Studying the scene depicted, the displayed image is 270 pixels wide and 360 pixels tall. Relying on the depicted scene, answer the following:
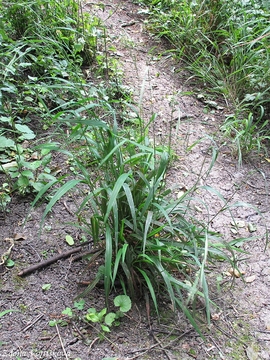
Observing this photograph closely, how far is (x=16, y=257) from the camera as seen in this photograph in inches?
71.1

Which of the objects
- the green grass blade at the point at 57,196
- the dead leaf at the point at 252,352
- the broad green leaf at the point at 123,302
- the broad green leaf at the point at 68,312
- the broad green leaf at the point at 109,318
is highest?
the green grass blade at the point at 57,196

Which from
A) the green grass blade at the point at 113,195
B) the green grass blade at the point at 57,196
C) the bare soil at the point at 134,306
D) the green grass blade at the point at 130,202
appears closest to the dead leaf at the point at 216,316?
the bare soil at the point at 134,306

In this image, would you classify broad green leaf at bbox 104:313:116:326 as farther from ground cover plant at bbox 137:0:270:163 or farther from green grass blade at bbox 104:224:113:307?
ground cover plant at bbox 137:0:270:163

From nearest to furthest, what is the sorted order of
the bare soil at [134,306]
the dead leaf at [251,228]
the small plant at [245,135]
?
1. the bare soil at [134,306]
2. the dead leaf at [251,228]
3. the small plant at [245,135]

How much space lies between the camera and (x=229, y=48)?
3.34 meters

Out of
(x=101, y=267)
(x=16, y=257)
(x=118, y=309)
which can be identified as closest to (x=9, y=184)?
(x=16, y=257)

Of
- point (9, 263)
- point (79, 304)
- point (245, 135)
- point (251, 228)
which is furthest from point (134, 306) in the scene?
point (245, 135)

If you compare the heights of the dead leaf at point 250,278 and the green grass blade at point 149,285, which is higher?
the green grass blade at point 149,285

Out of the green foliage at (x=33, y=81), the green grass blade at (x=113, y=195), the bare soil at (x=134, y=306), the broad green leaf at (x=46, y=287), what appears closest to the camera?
the green grass blade at (x=113, y=195)

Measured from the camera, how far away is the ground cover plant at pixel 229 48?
3.04 metres

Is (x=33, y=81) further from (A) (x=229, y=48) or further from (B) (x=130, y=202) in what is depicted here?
(A) (x=229, y=48)

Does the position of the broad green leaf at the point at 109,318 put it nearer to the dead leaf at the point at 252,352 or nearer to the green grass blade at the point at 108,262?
the green grass blade at the point at 108,262

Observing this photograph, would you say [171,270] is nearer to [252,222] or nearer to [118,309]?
[118,309]

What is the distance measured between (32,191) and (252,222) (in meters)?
1.36
